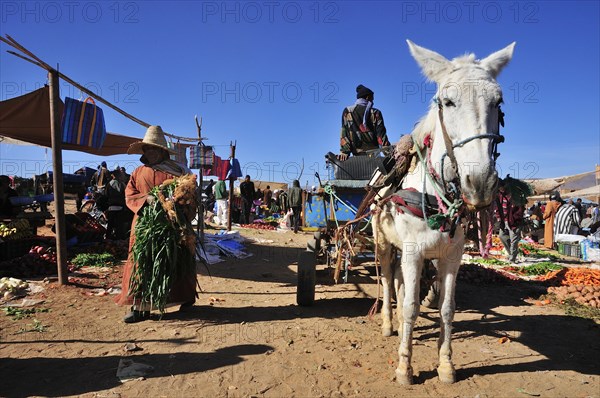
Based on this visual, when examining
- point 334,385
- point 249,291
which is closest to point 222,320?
point 249,291

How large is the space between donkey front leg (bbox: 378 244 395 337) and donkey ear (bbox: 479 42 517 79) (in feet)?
7.02

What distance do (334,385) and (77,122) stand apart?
6.46 metres

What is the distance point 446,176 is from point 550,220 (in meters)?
13.9

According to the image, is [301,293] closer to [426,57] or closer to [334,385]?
[334,385]

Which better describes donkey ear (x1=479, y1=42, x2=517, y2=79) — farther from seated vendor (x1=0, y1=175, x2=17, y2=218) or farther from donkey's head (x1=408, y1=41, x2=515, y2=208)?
seated vendor (x1=0, y1=175, x2=17, y2=218)

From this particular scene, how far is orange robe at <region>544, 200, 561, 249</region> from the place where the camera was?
1324cm

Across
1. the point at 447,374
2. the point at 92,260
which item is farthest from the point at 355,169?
the point at 92,260

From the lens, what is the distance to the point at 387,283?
439 cm

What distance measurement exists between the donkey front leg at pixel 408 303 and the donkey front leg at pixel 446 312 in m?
0.27

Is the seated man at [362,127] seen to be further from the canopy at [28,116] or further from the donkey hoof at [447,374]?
the canopy at [28,116]

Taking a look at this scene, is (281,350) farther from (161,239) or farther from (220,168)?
(220,168)

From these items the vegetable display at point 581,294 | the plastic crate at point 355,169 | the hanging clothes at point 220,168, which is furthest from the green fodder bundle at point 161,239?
the hanging clothes at point 220,168

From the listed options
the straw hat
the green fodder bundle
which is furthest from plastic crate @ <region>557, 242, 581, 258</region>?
the straw hat

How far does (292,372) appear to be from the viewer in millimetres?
3268
